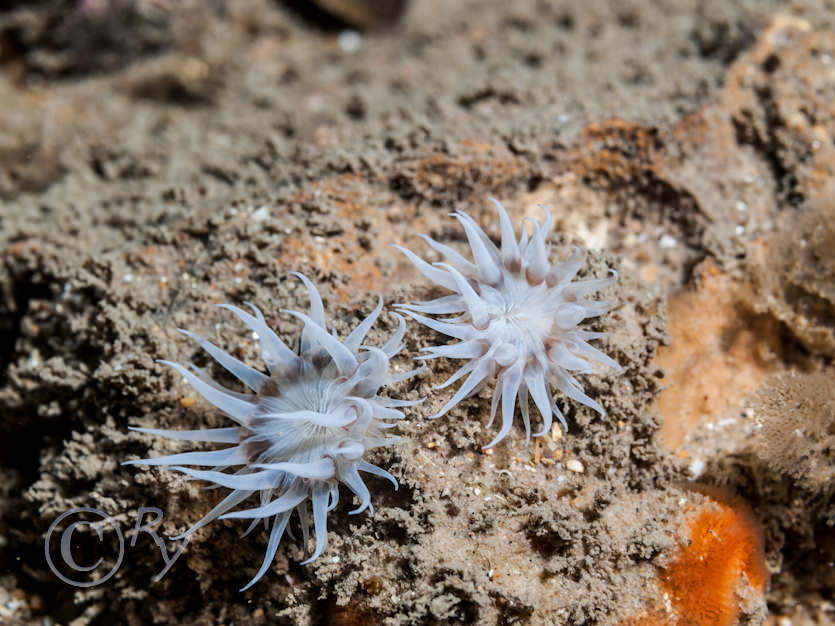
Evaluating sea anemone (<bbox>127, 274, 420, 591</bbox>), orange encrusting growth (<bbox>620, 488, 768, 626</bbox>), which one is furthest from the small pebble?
sea anemone (<bbox>127, 274, 420, 591</bbox>)

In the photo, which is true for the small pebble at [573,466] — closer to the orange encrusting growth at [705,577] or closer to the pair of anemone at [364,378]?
the pair of anemone at [364,378]

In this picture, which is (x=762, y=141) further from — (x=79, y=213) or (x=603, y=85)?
(x=79, y=213)

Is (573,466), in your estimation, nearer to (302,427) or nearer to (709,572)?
(709,572)

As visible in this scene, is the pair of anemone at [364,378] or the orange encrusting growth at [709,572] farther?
the orange encrusting growth at [709,572]

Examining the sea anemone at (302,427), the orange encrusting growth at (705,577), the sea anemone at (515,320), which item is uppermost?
the sea anemone at (515,320)

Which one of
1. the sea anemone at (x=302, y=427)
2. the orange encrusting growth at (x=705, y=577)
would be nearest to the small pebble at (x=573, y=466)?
the orange encrusting growth at (x=705, y=577)

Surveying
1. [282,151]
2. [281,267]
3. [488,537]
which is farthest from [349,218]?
[488,537]

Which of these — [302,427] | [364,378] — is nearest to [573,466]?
[364,378]

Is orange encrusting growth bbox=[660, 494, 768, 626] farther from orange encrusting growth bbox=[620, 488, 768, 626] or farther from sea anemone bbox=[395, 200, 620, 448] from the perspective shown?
sea anemone bbox=[395, 200, 620, 448]
